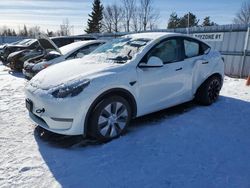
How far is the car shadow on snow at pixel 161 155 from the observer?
2.89 meters

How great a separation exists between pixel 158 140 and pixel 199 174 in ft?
3.15

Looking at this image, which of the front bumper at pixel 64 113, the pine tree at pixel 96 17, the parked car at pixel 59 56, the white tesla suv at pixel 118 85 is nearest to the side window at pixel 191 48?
the white tesla suv at pixel 118 85

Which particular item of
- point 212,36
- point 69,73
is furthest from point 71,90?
point 212,36

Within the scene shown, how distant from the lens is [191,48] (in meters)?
5.21

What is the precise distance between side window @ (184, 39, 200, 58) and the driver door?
171mm

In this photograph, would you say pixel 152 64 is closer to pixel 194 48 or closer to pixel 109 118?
pixel 109 118

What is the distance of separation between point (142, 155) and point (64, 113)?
1.18 metres

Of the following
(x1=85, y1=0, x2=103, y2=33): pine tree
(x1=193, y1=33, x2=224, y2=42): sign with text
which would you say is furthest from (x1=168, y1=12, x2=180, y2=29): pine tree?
(x1=193, y1=33, x2=224, y2=42): sign with text

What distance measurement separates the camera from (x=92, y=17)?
4581 cm

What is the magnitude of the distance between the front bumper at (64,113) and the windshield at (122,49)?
115cm

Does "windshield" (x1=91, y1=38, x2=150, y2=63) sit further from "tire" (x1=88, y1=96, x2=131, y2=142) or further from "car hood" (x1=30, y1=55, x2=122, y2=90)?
"tire" (x1=88, y1=96, x2=131, y2=142)

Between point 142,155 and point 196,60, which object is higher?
point 196,60

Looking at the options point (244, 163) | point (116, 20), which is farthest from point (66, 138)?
point (116, 20)

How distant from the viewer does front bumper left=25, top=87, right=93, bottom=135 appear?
3.40m
